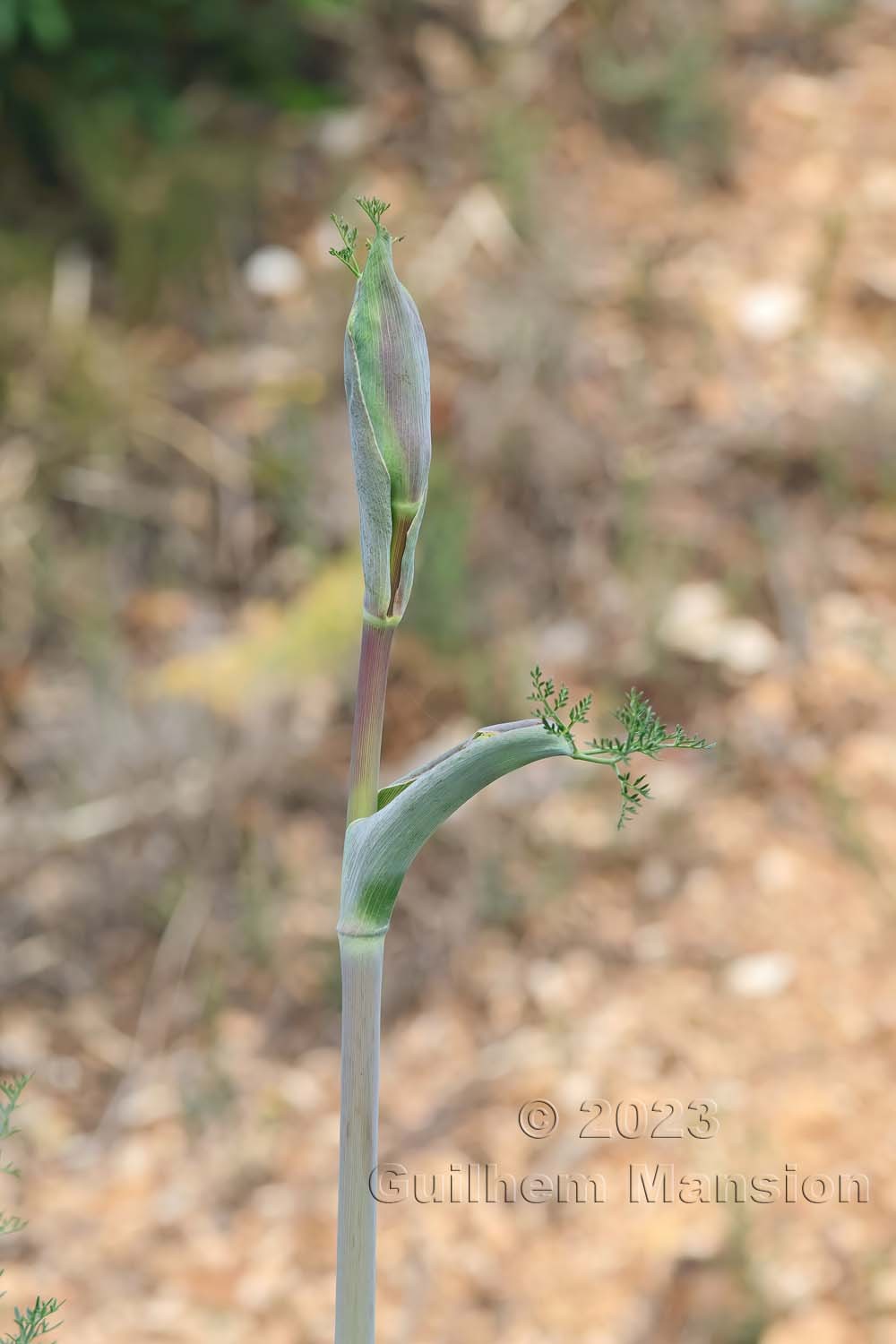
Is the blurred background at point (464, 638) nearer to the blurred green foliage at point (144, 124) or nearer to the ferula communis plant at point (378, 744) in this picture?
the blurred green foliage at point (144, 124)

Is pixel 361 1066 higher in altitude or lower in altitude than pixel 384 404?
lower

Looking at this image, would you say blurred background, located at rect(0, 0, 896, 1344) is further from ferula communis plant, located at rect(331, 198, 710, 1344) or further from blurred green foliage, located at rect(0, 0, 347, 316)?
ferula communis plant, located at rect(331, 198, 710, 1344)

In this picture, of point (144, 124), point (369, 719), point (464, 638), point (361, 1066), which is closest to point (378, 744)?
point (369, 719)

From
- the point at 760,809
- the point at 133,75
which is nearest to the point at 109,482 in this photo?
the point at 133,75

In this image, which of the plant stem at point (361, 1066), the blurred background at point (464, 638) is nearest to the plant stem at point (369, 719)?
the plant stem at point (361, 1066)

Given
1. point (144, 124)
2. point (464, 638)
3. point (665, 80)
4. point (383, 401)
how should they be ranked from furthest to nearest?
1. point (665, 80)
2. point (144, 124)
3. point (464, 638)
4. point (383, 401)

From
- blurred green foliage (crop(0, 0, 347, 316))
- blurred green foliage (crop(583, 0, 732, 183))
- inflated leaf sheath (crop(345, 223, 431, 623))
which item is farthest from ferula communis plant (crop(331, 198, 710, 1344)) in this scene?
blurred green foliage (crop(583, 0, 732, 183))

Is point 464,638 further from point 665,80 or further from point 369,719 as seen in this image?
point 369,719
